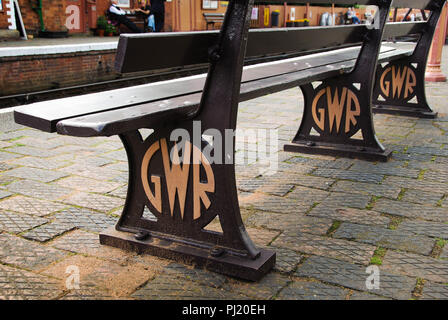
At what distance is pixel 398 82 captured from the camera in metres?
5.37

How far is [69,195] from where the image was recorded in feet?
10.2

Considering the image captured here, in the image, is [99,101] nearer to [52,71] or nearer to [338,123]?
[338,123]

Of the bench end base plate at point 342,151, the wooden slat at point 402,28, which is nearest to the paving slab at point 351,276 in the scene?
the bench end base plate at point 342,151

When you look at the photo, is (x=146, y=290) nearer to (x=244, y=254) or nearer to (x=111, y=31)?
(x=244, y=254)

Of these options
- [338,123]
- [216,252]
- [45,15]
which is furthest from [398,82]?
[45,15]

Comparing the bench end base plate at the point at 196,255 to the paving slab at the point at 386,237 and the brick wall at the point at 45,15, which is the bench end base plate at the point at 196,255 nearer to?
the paving slab at the point at 386,237

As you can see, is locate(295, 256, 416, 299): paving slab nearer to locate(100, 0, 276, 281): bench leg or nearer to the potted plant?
locate(100, 0, 276, 281): bench leg

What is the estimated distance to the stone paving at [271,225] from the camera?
6.75ft

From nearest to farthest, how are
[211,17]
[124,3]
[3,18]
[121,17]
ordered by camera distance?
[3,18] → [121,17] → [124,3] → [211,17]

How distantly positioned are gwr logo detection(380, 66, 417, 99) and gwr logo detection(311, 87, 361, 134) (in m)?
1.69

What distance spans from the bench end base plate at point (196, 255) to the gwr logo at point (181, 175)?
16cm

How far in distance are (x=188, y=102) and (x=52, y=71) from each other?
7.97m
